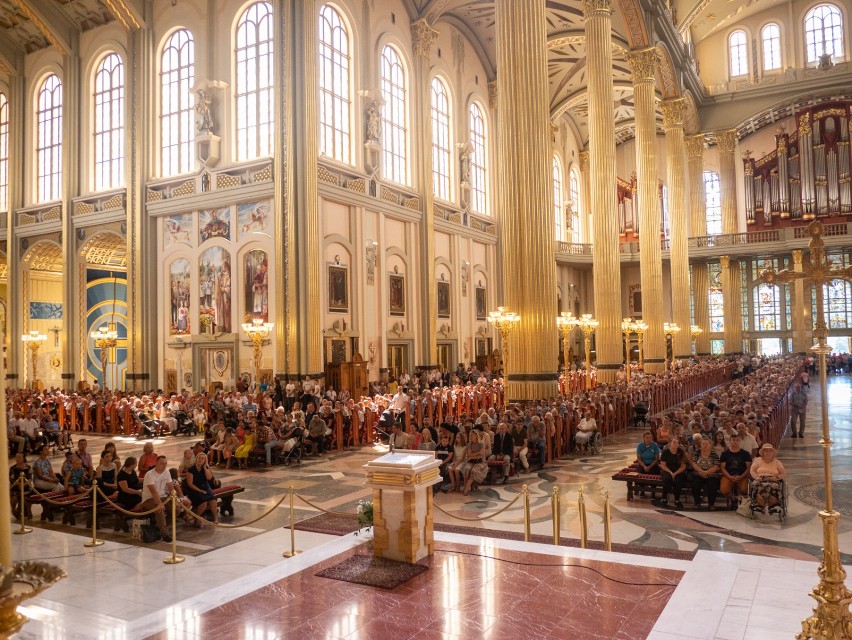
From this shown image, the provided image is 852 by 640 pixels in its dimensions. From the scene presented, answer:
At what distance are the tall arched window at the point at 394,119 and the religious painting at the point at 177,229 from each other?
717 centimetres

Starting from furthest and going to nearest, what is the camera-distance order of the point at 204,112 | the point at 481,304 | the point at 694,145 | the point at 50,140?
the point at 694,145 < the point at 481,304 < the point at 50,140 < the point at 204,112

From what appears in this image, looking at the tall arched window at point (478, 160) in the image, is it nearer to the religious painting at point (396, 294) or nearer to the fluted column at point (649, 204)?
the fluted column at point (649, 204)

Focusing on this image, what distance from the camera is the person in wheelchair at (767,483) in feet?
26.6

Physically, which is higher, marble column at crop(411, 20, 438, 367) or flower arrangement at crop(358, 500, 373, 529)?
marble column at crop(411, 20, 438, 367)

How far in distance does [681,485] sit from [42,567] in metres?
8.47

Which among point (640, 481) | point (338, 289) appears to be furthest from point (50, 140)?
point (640, 481)

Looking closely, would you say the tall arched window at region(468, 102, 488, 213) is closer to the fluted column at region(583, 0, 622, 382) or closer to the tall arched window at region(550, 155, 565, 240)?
the fluted column at region(583, 0, 622, 382)

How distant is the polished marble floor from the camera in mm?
4535

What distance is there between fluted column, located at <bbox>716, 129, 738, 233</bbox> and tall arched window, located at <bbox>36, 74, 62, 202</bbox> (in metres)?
33.7

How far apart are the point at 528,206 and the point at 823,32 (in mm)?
32180

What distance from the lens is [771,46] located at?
38.9m

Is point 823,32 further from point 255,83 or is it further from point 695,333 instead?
point 255,83

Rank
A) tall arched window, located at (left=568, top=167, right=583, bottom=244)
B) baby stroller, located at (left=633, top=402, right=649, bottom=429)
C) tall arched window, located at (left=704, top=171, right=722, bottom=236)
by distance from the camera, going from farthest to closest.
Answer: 1. tall arched window, located at (left=568, top=167, right=583, bottom=244)
2. tall arched window, located at (left=704, top=171, right=722, bottom=236)
3. baby stroller, located at (left=633, top=402, right=649, bottom=429)

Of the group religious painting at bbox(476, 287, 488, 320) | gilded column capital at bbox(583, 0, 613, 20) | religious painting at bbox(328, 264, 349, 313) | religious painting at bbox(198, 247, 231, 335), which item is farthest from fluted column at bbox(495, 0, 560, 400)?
religious painting at bbox(476, 287, 488, 320)
